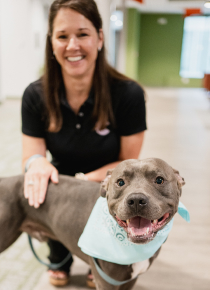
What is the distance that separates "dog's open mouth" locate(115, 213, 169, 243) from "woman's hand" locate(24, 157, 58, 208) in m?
0.40

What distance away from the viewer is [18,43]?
778 centimetres

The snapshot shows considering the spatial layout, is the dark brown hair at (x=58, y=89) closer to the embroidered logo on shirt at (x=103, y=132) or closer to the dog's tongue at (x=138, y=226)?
the embroidered logo on shirt at (x=103, y=132)

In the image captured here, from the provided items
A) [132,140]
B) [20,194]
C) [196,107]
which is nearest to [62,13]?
[132,140]

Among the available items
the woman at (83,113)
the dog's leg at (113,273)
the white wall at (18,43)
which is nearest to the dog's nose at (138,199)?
the dog's leg at (113,273)

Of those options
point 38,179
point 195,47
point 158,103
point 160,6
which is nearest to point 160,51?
point 195,47

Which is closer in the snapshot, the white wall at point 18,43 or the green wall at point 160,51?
the white wall at point 18,43

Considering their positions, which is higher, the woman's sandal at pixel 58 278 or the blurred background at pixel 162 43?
the blurred background at pixel 162 43

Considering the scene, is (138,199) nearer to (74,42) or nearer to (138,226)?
(138,226)

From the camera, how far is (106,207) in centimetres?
113

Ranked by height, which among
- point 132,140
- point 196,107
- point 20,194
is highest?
point 132,140

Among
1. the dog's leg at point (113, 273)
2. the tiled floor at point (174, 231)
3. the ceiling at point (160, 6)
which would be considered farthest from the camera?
the ceiling at point (160, 6)

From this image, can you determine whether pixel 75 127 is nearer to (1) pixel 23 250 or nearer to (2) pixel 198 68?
(1) pixel 23 250

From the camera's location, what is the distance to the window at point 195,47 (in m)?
12.8

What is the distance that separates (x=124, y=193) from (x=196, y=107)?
277 inches
